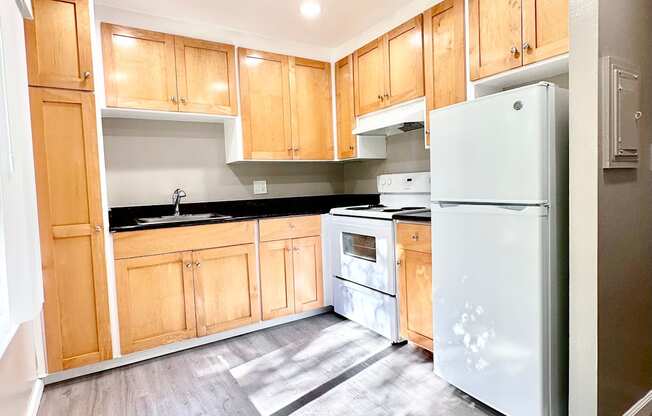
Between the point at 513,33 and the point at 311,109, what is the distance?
172 cm

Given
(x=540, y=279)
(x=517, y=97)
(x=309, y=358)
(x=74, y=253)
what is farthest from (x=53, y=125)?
(x=540, y=279)

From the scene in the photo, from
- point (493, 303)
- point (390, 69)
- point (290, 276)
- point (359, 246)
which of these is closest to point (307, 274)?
point (290, 276)

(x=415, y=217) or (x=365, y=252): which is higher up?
(x=415, y=217)

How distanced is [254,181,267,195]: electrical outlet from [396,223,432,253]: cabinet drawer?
4.75 feet

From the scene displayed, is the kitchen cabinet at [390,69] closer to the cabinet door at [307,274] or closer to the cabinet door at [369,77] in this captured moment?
the cabinet door at [369,77]

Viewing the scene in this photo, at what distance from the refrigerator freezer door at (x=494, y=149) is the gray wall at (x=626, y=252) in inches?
9.4

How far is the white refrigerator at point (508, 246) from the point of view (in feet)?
4.98

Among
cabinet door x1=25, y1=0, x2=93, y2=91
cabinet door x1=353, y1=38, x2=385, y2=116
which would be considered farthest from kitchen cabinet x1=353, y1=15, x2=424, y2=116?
cabinet door x1=25, y1=0, x2=93, y2=91

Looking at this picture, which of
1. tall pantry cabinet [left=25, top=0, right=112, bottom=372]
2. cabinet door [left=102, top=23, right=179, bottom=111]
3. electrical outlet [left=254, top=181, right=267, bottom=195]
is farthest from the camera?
electrical outlet [left=254, top=181, right=267, bottom=195]

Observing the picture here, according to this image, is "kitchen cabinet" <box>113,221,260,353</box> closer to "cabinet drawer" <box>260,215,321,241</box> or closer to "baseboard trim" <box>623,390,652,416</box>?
"cabinet drawer" <box>260,215,321,241</box>

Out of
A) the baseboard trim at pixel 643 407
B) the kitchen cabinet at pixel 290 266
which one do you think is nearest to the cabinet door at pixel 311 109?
the kitchen cabinet at pixel 290 266

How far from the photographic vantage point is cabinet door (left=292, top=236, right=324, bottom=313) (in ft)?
9.73

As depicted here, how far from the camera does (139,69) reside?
2.52 metres

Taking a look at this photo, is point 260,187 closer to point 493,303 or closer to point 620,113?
point 493,303
